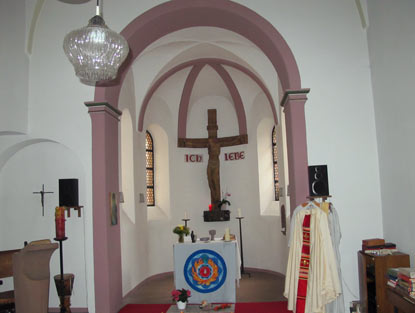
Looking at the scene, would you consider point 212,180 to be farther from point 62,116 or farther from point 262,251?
point 62,116

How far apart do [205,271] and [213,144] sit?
4.16m

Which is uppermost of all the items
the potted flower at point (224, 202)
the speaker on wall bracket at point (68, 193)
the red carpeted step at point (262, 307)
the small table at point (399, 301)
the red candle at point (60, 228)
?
the speaker on wall bracket at point (68, 193)

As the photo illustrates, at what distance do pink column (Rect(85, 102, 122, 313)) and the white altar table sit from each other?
1082 mm

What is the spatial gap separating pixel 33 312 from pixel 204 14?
4.82 meters

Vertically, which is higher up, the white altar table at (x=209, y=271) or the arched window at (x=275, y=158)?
the arched window at (x=275, y=158)

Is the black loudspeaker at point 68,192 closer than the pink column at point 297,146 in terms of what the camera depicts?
No

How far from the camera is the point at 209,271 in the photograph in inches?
252

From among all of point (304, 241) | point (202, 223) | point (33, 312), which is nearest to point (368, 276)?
point (304, 241)

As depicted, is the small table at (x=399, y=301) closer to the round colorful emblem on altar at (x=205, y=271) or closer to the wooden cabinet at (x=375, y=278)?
the wooden cabinet at (x=375, y=278)

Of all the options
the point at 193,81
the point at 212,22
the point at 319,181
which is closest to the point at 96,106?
the point at 212,22

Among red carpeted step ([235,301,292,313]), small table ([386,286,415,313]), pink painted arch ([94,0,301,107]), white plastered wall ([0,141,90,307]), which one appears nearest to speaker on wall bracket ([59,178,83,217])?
white plastered wall ([0,141,90,307])

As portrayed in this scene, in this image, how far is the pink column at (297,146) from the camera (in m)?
5.47

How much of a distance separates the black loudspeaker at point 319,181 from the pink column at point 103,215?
9.67ft

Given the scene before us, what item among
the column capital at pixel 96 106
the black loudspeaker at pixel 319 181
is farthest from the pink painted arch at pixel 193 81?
the black loudspeaker at pixel 319 181
